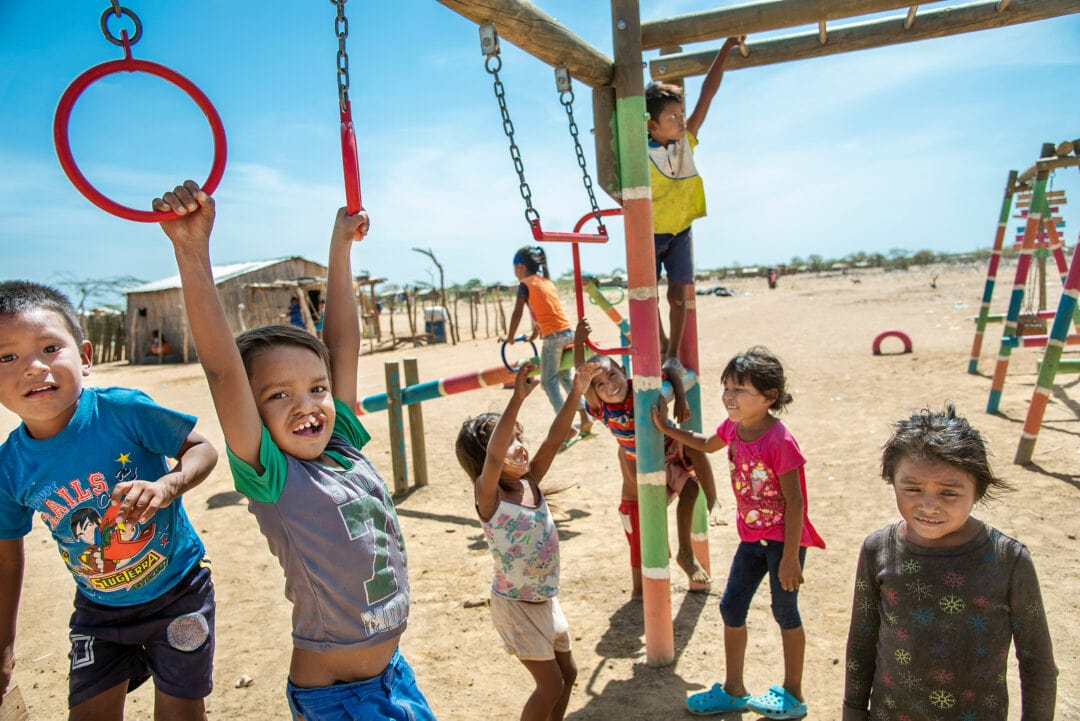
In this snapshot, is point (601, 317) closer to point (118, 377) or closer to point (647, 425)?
point (118, 377)

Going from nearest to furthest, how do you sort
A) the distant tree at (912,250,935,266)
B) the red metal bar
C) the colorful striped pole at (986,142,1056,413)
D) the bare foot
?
1. the red metal bar
2. the bare foot
3. the colorful striped pole at (986,142,1056,413)
4. the distant tree at (912,250,935,266)

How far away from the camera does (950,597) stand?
1.63 m

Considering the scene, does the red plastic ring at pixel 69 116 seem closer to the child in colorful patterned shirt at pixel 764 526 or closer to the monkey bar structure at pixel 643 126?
the monkey bar structure at pixel 643 126

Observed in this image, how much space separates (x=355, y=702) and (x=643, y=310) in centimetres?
178

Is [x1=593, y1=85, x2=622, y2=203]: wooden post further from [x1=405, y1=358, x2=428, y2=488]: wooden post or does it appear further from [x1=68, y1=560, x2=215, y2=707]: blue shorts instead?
[x1=405, y1=358, x2=428, y2=488]: wooden post

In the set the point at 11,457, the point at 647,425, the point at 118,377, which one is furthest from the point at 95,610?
the point at 118,377

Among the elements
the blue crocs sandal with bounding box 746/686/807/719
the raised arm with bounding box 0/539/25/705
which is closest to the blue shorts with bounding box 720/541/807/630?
the blue crocs sandal with bounding box 746/686/807/719

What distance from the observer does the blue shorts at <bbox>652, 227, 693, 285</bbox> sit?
3580 millimetres

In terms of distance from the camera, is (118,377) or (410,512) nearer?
(410,512)

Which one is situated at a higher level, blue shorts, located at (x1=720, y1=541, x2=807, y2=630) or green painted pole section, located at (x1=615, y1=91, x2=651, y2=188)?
green painted pole section, located at (x1=615, y1=91, x2=651, y2=188)

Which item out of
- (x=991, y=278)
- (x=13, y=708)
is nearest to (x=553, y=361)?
(x=13, y=708)

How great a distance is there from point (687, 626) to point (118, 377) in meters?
18.9

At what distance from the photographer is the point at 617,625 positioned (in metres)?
3.40

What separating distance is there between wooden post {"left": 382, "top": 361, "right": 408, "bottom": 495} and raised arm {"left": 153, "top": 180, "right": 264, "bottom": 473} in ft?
13.8
